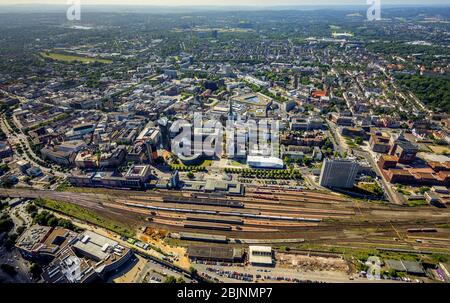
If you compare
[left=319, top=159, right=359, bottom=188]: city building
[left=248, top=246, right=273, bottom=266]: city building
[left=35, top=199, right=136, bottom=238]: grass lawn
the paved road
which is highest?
[left=319, top=159, right=359, bottom=188]: city building

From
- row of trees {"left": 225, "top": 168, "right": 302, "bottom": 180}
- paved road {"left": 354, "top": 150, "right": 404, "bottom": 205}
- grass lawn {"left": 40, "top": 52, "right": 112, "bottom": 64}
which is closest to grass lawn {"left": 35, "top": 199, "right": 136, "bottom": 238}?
row of trees {"left": 225, "top": 168, "right": 302, "bottom": 180}

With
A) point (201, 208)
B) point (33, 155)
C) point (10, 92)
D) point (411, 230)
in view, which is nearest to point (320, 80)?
point (411, 230)

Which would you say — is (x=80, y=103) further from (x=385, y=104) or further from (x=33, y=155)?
(x=385, y=104)

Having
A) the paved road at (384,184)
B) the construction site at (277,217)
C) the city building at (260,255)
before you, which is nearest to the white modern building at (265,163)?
the construction site at (277,217)

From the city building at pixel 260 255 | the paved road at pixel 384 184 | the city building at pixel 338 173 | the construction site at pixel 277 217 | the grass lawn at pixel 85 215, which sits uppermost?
the city building at pixel 338 173

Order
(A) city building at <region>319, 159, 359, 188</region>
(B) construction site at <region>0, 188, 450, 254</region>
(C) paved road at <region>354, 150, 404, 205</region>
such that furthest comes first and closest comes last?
1. (A) city building at <region>319, 159, 359, 188</region>
2. (C) paved road at <region>354, 150, 404, 205</region>
3. (B) construction site at <region>0, 188, 450, 254</region>

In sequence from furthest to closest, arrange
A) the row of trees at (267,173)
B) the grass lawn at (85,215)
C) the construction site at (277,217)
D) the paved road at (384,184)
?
1. the row of trees at (267,173)
2. the paved road at (384,184)
3. the grass lawn at (85,215)
4. the construction site at (277,217)

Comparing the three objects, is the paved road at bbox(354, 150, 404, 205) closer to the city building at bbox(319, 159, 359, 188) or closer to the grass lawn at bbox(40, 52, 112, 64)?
the city building at bbox(319, 159, 359, 188)

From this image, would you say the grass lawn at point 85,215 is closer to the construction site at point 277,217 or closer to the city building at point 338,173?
the construction site at point 277,217
